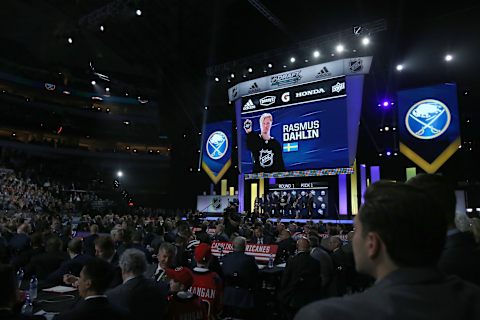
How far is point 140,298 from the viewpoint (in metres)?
3.30

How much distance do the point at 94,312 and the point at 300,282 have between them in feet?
11.5

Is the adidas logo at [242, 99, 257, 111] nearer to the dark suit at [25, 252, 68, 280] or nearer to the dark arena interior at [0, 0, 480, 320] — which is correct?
the dark arena interior at [0, 0, 480, 320]

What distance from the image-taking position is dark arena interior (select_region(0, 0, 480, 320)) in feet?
6.47

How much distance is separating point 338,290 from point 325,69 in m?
14.0

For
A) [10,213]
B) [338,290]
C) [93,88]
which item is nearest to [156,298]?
[338,290]

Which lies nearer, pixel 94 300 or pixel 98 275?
pixel 94 300

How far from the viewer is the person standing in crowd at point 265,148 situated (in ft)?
→ 63.4

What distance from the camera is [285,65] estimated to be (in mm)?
19266

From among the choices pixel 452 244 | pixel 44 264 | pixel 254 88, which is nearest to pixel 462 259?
pixel 452 244

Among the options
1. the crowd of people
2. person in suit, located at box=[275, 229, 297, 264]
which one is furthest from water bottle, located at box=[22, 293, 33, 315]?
person in suit, located at box=[275, 229, 297, 264]

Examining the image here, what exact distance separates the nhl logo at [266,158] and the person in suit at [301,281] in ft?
46.1

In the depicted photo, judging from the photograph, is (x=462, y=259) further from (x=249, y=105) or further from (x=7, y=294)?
(x=249, y=105)

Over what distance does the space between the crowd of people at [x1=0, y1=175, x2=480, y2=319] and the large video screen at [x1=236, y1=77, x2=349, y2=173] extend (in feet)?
35.3

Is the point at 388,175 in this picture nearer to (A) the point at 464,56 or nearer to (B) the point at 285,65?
(A) the point at 464,56
